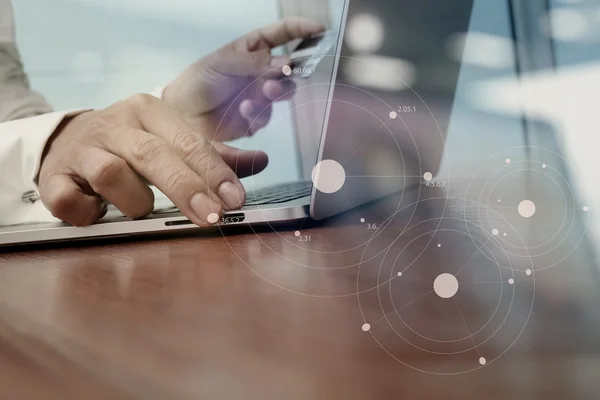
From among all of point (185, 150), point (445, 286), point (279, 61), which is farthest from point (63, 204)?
point (445, 286)

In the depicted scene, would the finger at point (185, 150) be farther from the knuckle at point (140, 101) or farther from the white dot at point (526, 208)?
the white dot at point (526, 208)

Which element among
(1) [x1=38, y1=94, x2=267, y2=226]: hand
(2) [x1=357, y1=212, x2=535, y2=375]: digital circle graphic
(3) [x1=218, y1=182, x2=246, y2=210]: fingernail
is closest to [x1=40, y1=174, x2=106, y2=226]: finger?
(1) [x1=38, y1=94, x2=267, y2=226]: hand

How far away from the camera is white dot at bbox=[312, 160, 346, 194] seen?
42 centimetres

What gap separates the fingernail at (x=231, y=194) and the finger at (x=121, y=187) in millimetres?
62

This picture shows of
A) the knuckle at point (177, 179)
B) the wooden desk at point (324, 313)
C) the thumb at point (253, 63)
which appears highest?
the thumb at point (253, 63)

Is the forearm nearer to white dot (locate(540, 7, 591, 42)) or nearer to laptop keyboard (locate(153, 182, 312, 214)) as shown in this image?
laptop keyboard (locate(153, 182, 312, 214))

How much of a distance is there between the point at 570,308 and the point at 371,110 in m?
0.23

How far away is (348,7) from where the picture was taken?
1.41 ft

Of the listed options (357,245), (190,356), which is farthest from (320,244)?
(190,356)

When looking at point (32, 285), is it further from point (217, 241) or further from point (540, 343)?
point (540, 343)

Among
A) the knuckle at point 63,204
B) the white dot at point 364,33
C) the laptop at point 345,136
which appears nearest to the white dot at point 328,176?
the laptop at point 345,136

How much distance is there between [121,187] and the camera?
0.42 metres

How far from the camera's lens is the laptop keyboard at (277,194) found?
0.41 metres

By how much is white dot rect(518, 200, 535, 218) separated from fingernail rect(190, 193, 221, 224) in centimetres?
26
